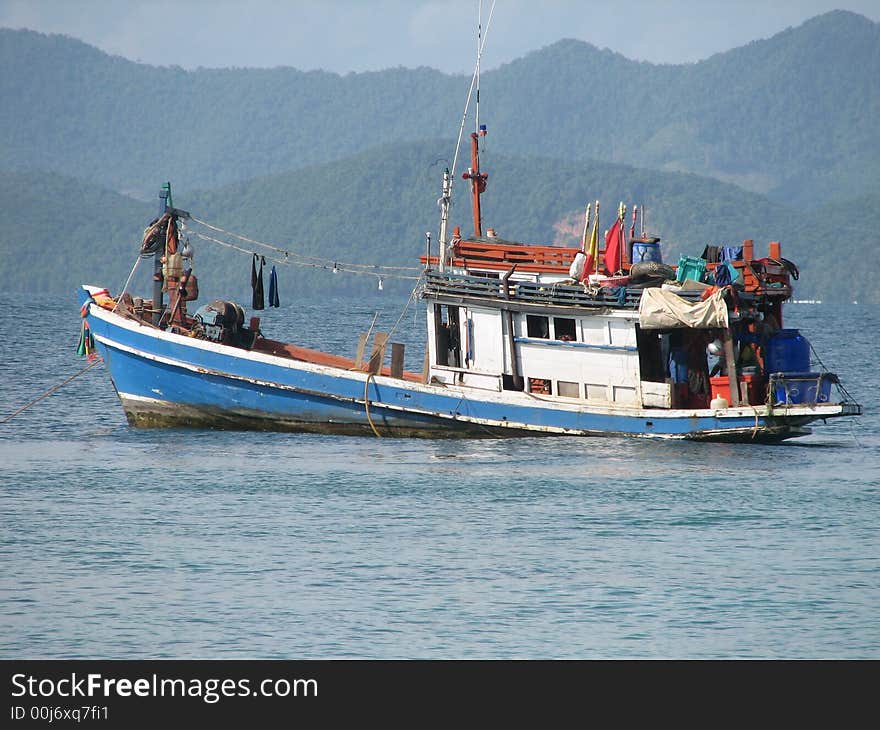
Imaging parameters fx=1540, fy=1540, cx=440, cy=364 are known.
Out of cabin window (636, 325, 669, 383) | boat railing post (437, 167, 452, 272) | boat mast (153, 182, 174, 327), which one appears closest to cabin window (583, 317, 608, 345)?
cabin window (636, 325, 669, 383)

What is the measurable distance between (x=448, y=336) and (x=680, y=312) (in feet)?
17.5

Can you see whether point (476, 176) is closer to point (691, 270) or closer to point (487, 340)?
point (487, 340)

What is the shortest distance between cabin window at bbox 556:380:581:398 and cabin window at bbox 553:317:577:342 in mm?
882

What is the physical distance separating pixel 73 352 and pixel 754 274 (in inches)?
1602

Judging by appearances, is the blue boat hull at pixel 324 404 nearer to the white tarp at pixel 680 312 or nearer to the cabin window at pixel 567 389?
the cabin window at pixel 567 389

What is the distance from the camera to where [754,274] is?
A: 30547 mm

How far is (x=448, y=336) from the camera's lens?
32156 mm

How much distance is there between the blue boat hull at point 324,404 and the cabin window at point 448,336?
1.14m

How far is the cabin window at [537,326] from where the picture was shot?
3085 centimetres

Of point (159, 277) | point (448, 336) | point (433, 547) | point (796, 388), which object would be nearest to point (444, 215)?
point (448, 336)

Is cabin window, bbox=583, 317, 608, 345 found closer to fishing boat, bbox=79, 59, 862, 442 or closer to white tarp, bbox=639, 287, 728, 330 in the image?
fishing boat, bbox=79, 59, 862, 442

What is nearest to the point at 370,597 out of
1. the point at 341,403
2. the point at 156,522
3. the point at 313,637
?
the point at 313,637

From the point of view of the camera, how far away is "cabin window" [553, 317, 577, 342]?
3069cm

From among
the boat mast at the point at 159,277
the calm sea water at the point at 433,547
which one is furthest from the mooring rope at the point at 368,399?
the boat mast at the point at 159,277
